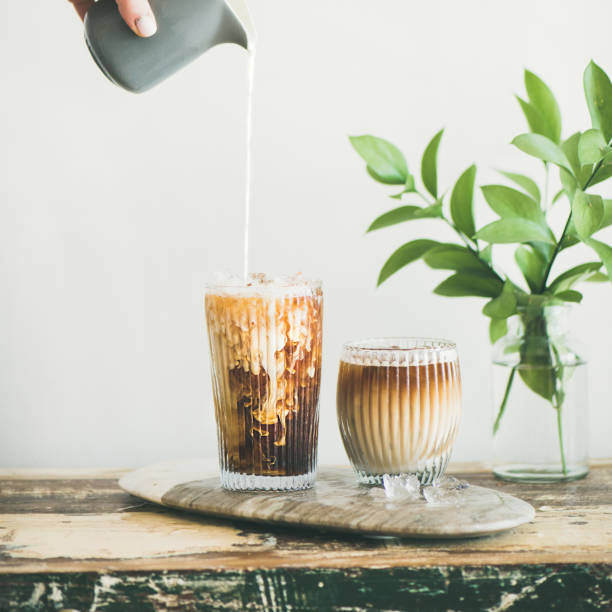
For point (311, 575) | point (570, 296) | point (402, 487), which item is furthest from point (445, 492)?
point (570, 296)

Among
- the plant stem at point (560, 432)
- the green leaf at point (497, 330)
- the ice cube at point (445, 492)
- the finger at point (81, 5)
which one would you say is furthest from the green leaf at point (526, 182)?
the finger at point (81, 5)

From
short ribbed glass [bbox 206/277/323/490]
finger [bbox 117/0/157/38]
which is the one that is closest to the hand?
finger [bbox 117/0/157/38]

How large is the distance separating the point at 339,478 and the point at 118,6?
0.59 m

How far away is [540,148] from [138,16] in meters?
0.48

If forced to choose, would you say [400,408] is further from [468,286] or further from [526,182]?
[526,182]

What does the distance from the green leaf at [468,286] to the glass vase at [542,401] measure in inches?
2.0

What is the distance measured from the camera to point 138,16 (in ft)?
2.56

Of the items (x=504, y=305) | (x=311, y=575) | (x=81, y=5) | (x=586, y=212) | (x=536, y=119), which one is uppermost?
(x=81, y=5)

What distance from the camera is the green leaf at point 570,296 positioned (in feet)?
3.22

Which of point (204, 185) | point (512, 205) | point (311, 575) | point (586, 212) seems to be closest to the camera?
point (311, 575)

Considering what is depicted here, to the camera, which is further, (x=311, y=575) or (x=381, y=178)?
(x=381, y=178)

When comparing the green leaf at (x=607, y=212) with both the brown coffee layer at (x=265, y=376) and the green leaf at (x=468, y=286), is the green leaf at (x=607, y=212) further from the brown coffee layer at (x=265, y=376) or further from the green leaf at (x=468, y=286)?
the brown coffee layer at (x=265, y=376)

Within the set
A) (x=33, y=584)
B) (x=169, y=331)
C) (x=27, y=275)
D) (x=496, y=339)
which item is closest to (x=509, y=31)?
(x=496, y=339)

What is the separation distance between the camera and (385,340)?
93 centimetres
